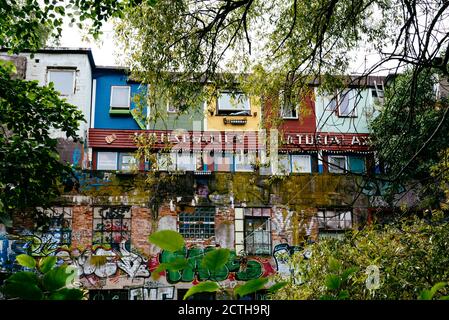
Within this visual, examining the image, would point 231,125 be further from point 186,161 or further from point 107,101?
point 107,101

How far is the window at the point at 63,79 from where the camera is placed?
1983cm

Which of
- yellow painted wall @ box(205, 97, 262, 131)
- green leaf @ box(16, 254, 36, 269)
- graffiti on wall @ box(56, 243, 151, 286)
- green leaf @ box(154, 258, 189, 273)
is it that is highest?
yellow painted wall @ box(205, 97, 262, 131)

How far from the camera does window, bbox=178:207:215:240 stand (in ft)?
55.9

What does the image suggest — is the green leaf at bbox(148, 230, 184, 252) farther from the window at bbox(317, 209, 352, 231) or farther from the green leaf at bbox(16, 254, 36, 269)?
the window at bbox(317, 209, 352, 231)

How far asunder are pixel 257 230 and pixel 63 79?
27.9 ft

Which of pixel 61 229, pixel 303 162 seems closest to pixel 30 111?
pixel 61 229

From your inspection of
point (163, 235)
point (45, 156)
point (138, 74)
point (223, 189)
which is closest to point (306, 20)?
point (138, 74)

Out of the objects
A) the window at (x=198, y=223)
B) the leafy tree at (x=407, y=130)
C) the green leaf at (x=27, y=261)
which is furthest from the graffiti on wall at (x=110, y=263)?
the green leaf at (x=27, y=261)

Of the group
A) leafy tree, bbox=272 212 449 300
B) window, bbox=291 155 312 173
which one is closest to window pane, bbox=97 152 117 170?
window, bbox=291 155 312 173

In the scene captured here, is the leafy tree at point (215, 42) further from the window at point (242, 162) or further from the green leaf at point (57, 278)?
the window at point (242, 162)

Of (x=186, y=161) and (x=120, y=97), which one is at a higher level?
(x=120, y=97)

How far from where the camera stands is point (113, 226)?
17.1m

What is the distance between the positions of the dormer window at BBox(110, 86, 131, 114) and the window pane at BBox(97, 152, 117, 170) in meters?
1.52

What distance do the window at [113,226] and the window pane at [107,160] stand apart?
10.9ft
